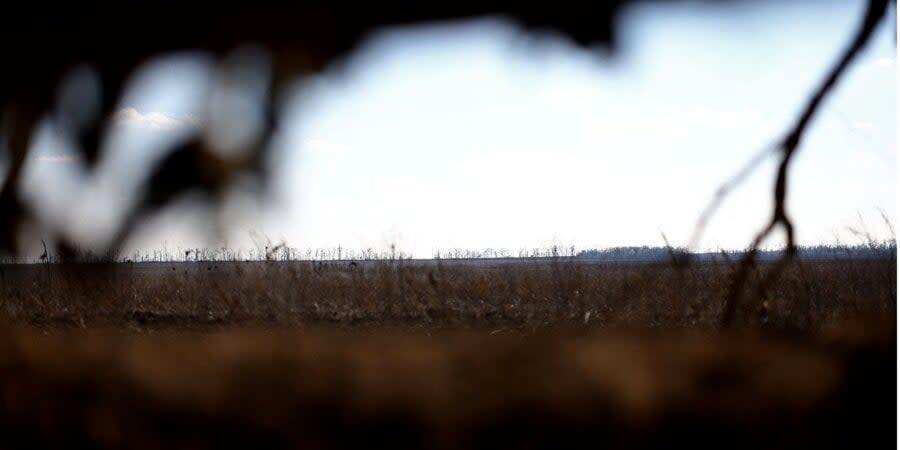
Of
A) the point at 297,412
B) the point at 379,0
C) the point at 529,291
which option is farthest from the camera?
the point at 529,291

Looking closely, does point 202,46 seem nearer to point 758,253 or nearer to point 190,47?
point 190,47

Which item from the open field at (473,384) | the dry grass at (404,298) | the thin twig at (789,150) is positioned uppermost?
the thin twig at (789,150)

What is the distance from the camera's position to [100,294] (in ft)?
1.04

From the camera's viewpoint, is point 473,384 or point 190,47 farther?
point 190,47

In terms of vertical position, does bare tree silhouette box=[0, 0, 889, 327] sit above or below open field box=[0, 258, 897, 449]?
above

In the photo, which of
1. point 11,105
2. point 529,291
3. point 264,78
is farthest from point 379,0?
point 529,291

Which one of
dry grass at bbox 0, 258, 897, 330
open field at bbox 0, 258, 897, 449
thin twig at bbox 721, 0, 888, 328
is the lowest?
open field at bbox 0, 258, 897, 449

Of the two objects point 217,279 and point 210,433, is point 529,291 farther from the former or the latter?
point 210,433

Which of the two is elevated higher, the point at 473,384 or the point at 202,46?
the point at 202,46

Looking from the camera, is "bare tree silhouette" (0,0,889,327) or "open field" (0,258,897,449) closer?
"open field" (0,258,897,449)

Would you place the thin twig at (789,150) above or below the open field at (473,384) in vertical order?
above

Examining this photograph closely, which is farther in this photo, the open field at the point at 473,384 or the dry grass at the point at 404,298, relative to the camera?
the dry grass at the point at 404,298

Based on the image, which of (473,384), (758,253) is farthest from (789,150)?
(473,384)

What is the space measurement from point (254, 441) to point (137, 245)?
145 millimetres
